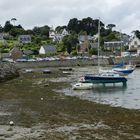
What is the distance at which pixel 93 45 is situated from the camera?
151 meters

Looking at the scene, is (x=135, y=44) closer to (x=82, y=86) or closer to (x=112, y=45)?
(x=112, y=45)

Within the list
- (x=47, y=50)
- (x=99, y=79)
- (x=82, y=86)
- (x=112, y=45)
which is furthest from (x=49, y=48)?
(x=82, y=86)

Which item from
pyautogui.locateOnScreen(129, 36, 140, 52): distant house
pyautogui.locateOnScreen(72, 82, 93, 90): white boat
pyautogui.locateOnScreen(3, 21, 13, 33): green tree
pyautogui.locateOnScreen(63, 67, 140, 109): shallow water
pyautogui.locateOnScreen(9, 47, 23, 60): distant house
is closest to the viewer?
pyautogui.locateOnScreen(63, 67, 140, 109): shallow water

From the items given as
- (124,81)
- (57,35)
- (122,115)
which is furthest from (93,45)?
(122,115)

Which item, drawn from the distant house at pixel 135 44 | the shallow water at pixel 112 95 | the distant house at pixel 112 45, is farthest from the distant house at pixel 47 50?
the shallow water at pixel 112 95

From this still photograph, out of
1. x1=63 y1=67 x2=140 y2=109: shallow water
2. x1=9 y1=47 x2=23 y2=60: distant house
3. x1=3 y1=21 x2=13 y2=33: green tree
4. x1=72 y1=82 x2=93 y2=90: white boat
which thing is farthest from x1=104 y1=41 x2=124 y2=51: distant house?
x1=72 y1=82 x2=93 y2=90: white boat

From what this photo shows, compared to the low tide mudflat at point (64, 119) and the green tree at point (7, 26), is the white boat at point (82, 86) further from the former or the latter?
the green tree at point (7, 26)

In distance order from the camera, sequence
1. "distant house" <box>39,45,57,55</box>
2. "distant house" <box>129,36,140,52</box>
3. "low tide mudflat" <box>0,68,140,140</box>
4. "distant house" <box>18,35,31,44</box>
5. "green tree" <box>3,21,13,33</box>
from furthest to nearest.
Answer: "green tree" <box>3,21,13,33</box> < "distant house" <box>18,35,31,44</box> < "distant house" <box>129,36,140,52</box> < "distant house" <box>39,45,57,55</box> < "low tide mudflat" <box>0,68,140,140</box>

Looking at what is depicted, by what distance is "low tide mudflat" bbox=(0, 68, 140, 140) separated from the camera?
23859 mm

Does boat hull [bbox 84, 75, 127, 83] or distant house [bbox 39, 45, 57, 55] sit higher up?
distant house [bbox 39, 45, 57, 55]

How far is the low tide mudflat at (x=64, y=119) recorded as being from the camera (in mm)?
23859

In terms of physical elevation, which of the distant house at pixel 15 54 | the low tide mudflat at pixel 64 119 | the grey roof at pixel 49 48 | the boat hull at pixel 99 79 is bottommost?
the low tide mudflat at pixel 64 119

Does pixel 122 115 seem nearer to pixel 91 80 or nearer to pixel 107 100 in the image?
pixel 107 100

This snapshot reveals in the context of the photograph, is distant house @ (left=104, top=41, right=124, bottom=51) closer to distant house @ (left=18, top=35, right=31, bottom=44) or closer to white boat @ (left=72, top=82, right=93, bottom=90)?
distant house @ (left=18, top=35, right=31, bottom=44)
